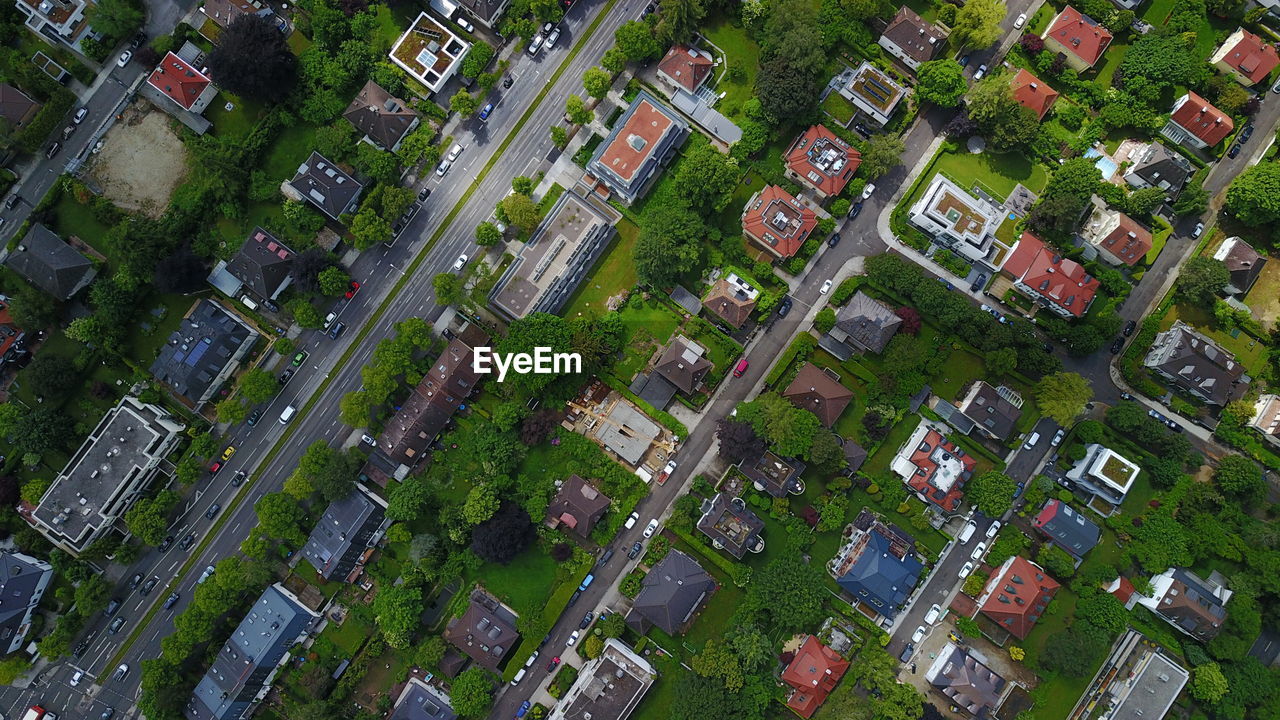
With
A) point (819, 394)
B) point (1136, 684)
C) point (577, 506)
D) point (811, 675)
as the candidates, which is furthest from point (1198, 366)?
point (577, 506)

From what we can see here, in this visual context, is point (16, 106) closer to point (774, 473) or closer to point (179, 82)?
point (179, 82)

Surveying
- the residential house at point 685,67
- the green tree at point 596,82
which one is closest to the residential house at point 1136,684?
the residential house at point 685,67

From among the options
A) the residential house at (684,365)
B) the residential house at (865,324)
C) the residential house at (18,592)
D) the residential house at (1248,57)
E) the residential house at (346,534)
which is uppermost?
the residential house at (1248,57)

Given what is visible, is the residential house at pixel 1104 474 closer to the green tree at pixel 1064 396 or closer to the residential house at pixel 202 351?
the green tree at pixel 1064 396

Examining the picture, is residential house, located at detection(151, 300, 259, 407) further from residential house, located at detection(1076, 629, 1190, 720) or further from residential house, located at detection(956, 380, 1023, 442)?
residential house, located at detection(1076, 629, 1190, 720)

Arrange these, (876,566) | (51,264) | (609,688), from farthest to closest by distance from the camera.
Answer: (51,264), (876,566), (609,688)
